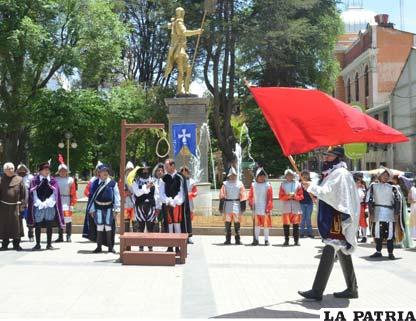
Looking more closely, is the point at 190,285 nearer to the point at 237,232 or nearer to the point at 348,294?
the point at 348,294

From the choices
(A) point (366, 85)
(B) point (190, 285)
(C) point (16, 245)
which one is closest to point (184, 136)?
(C) point (16, 245)

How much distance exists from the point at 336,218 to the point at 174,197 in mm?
5369

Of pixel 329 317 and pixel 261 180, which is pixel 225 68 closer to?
pixel 261 180

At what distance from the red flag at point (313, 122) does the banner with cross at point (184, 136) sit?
13.1m

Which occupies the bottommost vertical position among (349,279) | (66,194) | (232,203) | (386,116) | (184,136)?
(349,279)

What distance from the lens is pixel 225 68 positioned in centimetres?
3716

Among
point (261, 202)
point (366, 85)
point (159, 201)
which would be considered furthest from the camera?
point (366, 85)

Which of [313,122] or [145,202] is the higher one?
[313,122]

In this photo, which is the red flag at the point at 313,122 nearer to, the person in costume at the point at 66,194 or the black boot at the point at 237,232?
the black boot at the point at 237,232

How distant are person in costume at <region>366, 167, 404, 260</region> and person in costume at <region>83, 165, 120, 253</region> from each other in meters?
5.51

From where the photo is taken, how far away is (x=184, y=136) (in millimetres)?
21375

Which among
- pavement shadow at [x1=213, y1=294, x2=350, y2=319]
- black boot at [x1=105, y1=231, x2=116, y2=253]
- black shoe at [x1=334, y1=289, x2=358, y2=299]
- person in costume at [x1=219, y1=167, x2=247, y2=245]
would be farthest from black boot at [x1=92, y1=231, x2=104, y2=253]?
black shoe at [x1=334, y1=289, x2=358, y2=299]

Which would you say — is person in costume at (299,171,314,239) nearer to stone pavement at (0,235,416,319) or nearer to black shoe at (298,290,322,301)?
stone pavement at (0,235,416,319)

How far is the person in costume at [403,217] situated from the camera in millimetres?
12719
